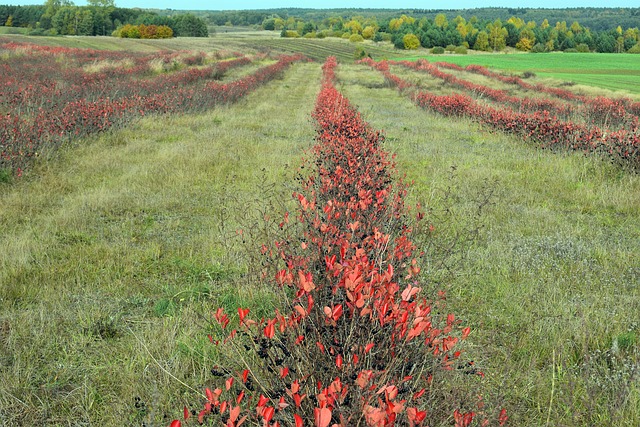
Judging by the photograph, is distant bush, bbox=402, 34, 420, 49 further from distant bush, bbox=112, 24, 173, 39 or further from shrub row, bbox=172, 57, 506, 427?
shrub row, bbox=172, 57, 506, 427

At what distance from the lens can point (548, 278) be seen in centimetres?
466

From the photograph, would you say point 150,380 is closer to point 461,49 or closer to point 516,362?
point 516,362

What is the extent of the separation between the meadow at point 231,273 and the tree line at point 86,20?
270 feet

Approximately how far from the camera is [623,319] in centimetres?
391

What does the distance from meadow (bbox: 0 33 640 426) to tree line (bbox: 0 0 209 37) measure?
82.4 m

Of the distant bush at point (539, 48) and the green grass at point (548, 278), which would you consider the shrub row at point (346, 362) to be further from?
the distant bush at point (539, 48)

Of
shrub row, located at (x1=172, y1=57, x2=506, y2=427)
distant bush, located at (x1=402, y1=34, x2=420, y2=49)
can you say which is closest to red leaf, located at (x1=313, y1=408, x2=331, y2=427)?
shrub row, located at (x1=172, y1=57, x2=506, y2=427)

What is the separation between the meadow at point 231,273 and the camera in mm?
2963

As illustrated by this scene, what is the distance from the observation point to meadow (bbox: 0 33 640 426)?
2.96 meters

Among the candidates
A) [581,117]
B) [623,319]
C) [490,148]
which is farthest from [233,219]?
[581,117]

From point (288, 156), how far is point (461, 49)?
79806 millimetres

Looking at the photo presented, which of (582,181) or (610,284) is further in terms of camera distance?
(582,181)

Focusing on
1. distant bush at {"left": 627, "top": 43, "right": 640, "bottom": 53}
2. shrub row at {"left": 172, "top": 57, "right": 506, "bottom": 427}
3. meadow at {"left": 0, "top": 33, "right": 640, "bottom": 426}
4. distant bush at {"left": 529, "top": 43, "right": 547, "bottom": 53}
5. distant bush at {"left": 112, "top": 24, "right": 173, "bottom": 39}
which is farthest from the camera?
distant bush at {"left": 529, "top": 43, "right": 547, "bottom": 53}

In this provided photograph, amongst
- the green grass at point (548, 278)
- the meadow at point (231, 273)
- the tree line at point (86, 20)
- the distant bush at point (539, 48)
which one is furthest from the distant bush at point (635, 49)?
the green grass at point (548, 278)
